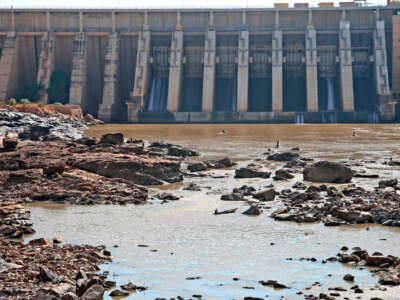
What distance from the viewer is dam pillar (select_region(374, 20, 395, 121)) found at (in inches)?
2579

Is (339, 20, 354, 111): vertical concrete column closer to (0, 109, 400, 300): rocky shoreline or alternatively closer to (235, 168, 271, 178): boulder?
(0, 109, 400, 300): rocky shoreline

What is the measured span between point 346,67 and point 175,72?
17521mm

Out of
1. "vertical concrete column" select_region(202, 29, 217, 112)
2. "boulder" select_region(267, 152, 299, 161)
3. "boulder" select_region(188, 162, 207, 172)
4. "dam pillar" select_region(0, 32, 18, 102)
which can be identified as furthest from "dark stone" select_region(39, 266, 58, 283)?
"dam pillar" select_region(0, 32, 18, 102)

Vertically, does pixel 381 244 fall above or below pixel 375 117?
below

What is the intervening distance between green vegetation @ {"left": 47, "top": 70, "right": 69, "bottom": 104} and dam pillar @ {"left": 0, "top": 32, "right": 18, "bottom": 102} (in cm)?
413

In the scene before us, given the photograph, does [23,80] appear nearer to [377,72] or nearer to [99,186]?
[377,72]

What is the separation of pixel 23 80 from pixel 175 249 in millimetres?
66122

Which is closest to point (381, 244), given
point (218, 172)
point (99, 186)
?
point (99, 186)

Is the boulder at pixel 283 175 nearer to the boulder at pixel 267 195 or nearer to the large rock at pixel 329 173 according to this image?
the large rock at pixel 329 173

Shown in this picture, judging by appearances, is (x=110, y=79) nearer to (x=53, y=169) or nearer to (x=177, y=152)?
(x=177, y=152)

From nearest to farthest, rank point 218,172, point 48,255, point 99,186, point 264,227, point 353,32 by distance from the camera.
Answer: point 48,255, point 264,227, point 99,186, point 218,172, point 353,32

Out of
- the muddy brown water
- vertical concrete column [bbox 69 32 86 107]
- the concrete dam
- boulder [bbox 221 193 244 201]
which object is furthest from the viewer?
vertical concrete column [bbox 69 32 86 107]

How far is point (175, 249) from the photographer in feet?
46.5

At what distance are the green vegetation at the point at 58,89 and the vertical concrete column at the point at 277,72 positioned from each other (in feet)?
72.4
